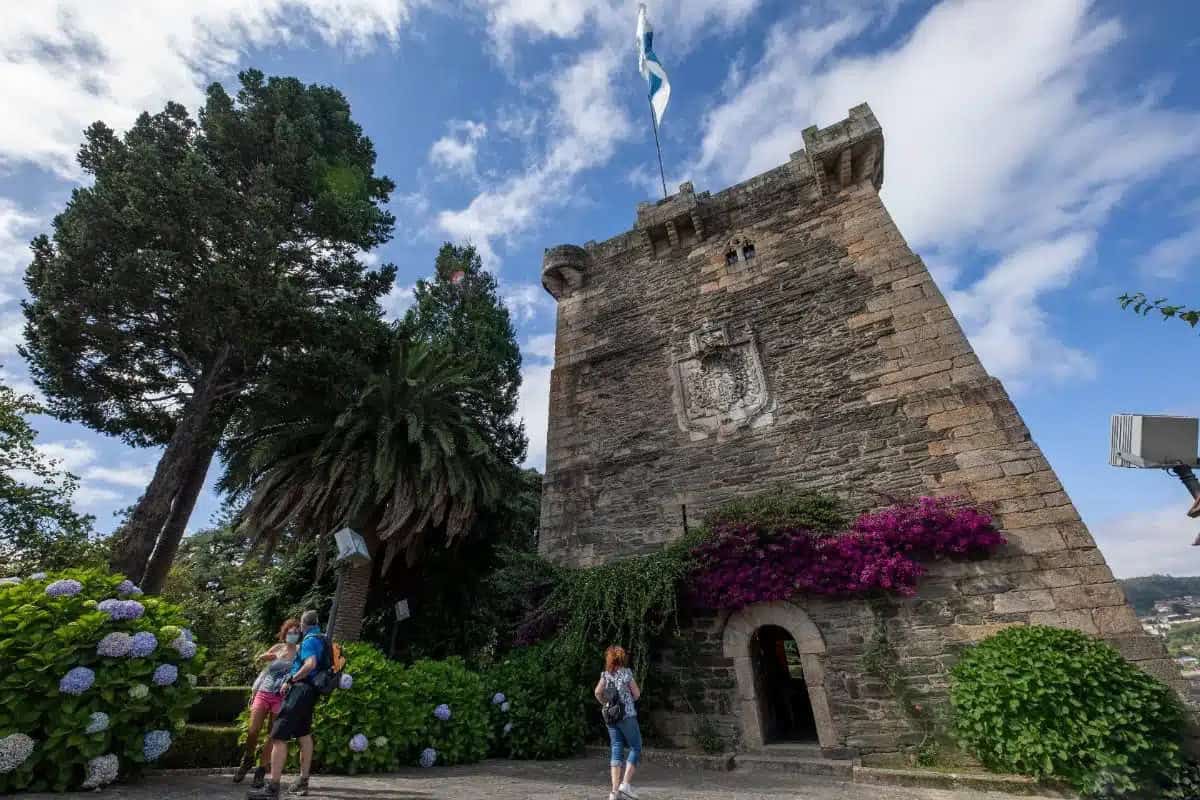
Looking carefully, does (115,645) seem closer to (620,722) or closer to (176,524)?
(620,722)

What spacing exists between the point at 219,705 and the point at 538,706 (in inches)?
236

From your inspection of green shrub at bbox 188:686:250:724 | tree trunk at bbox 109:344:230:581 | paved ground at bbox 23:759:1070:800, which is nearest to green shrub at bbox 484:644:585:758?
paved ground at bbox 23:759:1070:800

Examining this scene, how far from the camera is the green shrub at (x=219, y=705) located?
28.1 feet

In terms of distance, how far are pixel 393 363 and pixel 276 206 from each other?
3.53m

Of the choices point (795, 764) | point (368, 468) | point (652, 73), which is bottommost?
point (795, 764)

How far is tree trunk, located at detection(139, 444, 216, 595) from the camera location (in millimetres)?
9742

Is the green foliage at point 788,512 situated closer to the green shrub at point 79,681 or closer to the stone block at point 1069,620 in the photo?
the stone block at point 1069,620

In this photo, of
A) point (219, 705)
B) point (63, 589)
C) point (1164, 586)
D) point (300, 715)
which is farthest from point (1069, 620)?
point (1164, 586)

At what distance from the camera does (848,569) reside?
21.2ft

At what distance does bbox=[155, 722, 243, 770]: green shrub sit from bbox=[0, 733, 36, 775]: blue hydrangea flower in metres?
3.21

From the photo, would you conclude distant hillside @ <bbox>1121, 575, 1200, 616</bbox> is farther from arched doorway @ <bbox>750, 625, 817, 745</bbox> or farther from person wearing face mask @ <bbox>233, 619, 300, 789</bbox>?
person wearing face mask @ <bbox>233, 619, 300, 789</bbox>

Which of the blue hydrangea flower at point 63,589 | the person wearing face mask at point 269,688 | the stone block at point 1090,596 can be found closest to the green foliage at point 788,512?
the stone block at point 1090,596

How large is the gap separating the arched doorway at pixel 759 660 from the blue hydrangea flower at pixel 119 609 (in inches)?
249

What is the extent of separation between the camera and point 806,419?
803 cm
